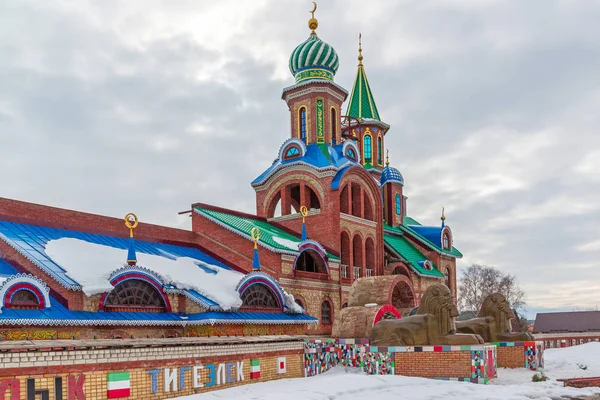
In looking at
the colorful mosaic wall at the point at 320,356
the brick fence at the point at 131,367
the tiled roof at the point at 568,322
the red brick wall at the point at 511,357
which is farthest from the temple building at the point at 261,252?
the tiled roof at the point at 568,322

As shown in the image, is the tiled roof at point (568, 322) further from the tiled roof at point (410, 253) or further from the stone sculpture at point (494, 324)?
the stone sculpture at point (494, 324)

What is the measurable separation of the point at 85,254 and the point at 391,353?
8.59 metres

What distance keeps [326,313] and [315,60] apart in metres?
12.0

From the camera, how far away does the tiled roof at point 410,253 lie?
3228cm

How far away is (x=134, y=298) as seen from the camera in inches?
647

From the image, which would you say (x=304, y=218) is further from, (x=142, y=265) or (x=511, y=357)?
(x=511, y=357)

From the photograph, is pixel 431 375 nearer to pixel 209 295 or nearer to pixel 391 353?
pixel 391 353

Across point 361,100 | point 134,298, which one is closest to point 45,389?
point 134,298

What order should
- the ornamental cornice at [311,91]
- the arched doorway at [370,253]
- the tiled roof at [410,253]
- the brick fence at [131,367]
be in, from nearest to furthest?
the brick fence at [131,367] < the arched doorway at [370,253] < the ornamental cornice at [311,91] < the tiled roof at [410,253]

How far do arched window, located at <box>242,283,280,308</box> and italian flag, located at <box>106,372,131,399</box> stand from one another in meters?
8.58

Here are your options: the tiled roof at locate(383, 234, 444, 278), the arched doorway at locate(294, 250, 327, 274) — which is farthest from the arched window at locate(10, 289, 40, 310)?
the tiled roof at locate(383, 234, 444, 278)

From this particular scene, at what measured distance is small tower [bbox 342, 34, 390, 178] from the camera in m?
39.5

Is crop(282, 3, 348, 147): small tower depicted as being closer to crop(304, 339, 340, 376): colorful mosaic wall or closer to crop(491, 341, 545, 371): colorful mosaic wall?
crop(491, 341, 545, 371): colorful mosaic wall

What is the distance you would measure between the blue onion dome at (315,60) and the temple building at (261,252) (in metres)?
0.07
